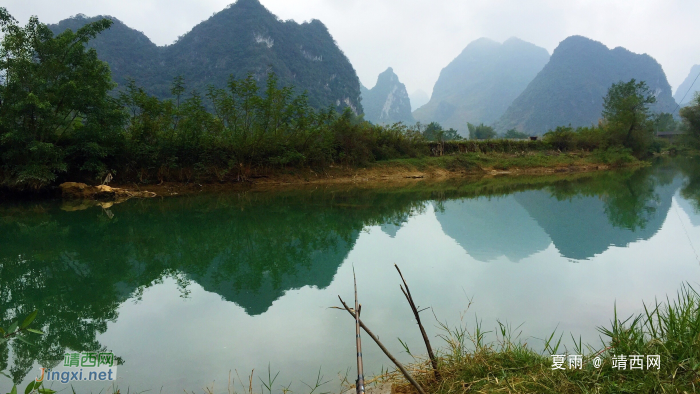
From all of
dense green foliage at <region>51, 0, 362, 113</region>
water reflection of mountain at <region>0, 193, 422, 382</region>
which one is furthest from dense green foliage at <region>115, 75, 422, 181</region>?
dense green foliage at <region>51, 0, 362, 113</region>

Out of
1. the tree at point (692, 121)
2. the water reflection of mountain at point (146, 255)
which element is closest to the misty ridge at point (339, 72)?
the tree at point (692, 121)

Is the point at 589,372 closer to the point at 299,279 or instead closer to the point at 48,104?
the point at 299,279

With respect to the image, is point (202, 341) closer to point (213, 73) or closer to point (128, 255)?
point (128, 255)

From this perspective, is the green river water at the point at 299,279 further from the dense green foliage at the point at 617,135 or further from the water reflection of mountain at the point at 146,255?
the dense green foliage at the point at 617,135

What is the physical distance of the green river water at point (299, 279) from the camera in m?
2.92

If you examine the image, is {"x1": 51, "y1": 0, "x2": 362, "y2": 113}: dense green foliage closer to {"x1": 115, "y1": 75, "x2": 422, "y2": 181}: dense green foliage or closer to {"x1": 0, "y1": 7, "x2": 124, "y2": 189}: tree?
{"x1": 115, "y1": 75, "x2": 422, "y2": 181}: dense green foliage

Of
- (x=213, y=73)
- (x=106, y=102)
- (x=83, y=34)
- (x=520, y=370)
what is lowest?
(x=520, y=370)

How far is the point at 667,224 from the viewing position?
7.45 metres

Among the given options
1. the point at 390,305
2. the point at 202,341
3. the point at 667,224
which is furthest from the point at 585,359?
the point at 667,224

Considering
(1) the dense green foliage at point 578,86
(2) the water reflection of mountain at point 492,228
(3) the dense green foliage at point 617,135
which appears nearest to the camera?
(2) the water reflection of mountain at point 492,228

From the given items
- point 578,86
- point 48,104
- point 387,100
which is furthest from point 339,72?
point 48,104

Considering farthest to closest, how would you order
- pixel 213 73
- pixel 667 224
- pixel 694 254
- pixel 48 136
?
Answer: pixel 213 73
pixel 48 136
pixel 667 224
pixel 694 254

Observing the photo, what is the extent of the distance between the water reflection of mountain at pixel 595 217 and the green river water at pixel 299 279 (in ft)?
0.23

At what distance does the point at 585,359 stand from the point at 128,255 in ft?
20.4
